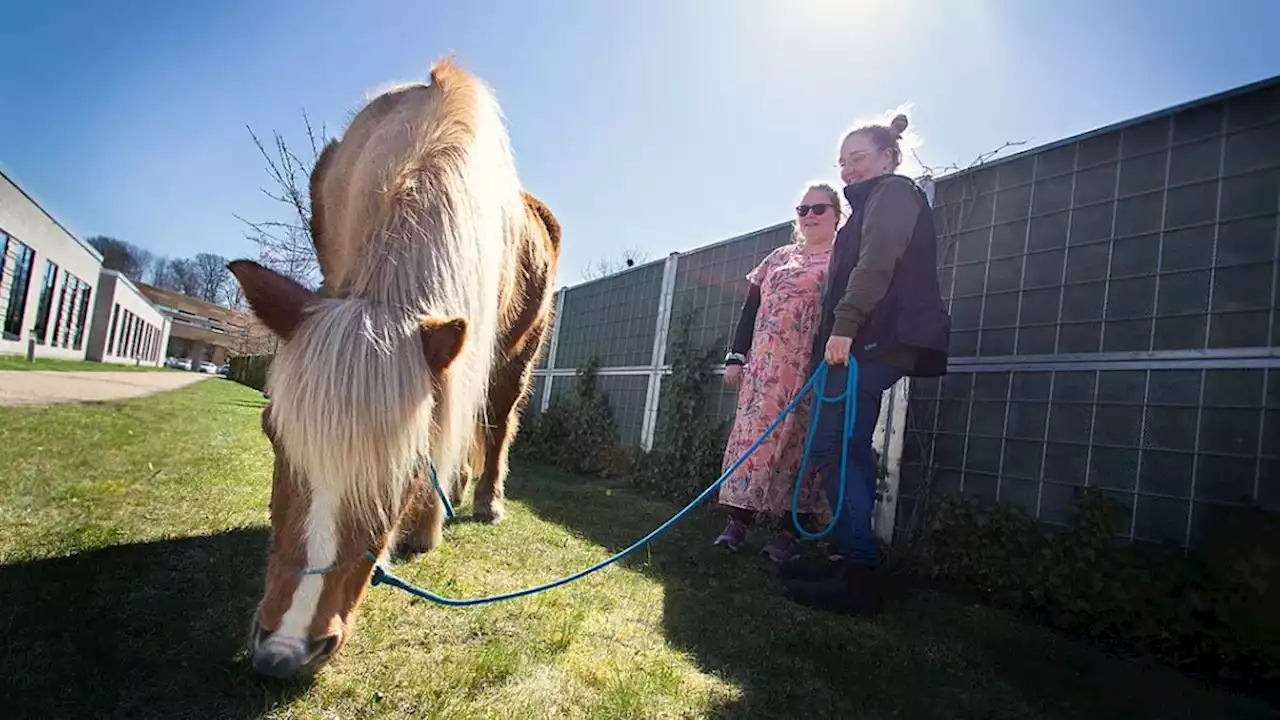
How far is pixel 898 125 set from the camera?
289 cm

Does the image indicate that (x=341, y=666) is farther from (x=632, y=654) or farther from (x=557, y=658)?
(x=632, y=654)

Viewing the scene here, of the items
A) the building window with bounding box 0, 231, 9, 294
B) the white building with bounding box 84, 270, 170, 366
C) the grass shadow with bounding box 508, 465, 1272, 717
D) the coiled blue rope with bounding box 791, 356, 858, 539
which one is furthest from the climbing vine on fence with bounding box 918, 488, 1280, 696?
the white building with bounding box 84, 270, 170, 366

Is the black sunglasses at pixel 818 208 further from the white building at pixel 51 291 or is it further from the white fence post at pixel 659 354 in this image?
the white building at pixel 51 291

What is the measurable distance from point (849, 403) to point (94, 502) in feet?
10.9

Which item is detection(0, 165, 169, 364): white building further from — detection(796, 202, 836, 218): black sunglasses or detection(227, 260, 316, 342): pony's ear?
detection(796, 202, 836, 218): black sunglasses

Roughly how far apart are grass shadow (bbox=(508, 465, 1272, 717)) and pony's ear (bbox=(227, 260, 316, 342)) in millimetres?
1516

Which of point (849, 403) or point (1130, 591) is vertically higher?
point (849, 403)

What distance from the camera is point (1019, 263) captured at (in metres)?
3.09

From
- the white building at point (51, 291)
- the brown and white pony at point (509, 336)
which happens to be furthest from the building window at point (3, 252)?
the brown and white pony at point (509, 336)

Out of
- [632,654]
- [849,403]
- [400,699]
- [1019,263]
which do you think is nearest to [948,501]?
[849,403]

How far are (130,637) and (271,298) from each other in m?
0.93

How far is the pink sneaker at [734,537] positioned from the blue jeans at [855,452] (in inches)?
27.1

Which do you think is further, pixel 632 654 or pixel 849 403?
pixel 849 403

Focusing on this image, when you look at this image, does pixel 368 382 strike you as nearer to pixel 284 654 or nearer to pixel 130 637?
pixel 284 654
